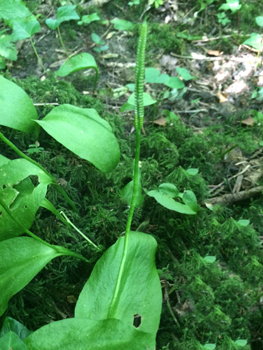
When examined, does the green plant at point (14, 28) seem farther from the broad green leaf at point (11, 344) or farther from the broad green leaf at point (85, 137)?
the broad green leaf at point (11, 344)

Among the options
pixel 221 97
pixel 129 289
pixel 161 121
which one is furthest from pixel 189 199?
pixel 221 97

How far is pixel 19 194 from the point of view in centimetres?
121

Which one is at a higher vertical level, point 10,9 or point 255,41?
point 10,9

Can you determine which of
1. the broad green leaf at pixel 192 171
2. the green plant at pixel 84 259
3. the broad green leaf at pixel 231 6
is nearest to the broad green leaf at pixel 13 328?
the green plant at pixel 84 259

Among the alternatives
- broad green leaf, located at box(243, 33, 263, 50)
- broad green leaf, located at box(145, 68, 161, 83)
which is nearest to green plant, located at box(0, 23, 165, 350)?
broad green leaf, located at box(145, 68, 161, 83)

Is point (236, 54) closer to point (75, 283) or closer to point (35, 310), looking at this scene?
point (75, 283)

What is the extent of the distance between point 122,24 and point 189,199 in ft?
5.15

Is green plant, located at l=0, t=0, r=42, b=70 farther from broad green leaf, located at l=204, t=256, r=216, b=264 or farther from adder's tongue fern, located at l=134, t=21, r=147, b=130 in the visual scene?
broad green leaf, located at l=204, t=256, r=216, b=264

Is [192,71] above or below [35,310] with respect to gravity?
above

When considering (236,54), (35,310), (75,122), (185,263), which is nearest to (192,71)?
(236,54)

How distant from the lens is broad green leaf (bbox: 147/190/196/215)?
1.33 meters

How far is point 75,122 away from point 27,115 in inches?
8.2

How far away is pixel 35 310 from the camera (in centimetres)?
118

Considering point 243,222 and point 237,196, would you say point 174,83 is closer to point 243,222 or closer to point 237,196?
point 237,196
